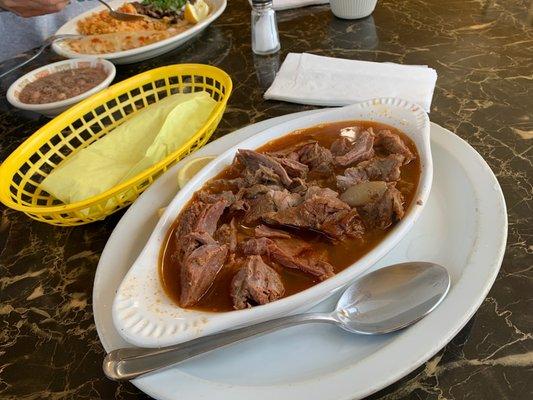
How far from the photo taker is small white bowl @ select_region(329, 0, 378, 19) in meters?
2.90

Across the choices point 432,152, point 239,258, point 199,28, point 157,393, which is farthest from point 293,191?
point 199,28

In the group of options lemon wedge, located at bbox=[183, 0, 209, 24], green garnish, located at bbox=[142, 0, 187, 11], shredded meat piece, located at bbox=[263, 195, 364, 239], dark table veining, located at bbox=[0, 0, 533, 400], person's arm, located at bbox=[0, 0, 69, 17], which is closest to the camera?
dark table veining, located at bbox=[0, 0, 533, 400]

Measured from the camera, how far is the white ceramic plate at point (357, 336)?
43.0 inches

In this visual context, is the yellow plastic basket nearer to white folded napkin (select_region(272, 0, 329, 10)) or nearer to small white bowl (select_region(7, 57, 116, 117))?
small white bowl (select_region(7, 57, 116, 117))

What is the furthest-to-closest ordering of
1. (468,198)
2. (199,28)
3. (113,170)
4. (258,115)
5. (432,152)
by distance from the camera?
(199,28) → (258,115) → (113,170) → (432,152) → (468,198)

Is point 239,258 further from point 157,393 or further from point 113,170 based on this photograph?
point 113,170

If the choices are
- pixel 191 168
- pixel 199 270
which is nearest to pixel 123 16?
pixel 191 168

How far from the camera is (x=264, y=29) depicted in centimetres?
267

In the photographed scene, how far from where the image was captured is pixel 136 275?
1.34 metres

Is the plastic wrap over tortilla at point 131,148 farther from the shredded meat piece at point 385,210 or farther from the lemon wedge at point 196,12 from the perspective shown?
the lemon wedge at point 196,12

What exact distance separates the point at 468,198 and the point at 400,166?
233mm

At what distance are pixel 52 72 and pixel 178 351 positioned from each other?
6.59 ft

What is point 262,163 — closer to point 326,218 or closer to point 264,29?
point 326,218

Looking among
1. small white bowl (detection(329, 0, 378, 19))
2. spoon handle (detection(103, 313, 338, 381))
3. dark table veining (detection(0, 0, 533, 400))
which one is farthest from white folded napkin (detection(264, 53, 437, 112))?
spoon handle (detection(103, 313, 338, 381))
